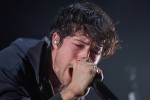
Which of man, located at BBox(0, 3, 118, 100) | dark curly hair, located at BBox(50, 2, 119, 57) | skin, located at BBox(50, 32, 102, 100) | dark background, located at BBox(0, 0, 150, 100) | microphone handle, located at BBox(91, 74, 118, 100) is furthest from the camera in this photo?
dark background, located at BBox(0, 0, 150, 100)

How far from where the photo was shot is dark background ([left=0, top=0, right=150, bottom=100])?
2.82 m

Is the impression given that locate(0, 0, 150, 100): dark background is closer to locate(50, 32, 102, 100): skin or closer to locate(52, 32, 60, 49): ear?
locate(52, 32, 60, 49): ear

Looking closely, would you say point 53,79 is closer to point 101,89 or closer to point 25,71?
point 25,71

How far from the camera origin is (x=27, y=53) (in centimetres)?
166

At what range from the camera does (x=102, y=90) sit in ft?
4.50

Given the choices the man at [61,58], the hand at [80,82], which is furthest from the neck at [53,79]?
the hand at [80,82]

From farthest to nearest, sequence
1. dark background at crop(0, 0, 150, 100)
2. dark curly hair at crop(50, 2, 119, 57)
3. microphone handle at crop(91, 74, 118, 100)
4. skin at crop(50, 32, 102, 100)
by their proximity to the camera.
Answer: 1. dark background at crop(0, 0, 150, 100)
2. dark curly hair at crop(50, 2, 119, 57)
3. skin at crop(50, 32, 102, 100)
4. microphone handle at crop(91, 74, 118, 100)

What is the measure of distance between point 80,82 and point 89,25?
1.46ft

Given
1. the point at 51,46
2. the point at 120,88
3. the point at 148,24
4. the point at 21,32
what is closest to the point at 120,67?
the point at 120,88

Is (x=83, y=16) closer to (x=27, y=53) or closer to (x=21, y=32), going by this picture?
(x=27, y=53)

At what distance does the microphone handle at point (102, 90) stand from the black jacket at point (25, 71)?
0.51ft

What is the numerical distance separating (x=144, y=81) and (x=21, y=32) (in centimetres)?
112

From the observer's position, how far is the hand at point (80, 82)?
4.55 feet

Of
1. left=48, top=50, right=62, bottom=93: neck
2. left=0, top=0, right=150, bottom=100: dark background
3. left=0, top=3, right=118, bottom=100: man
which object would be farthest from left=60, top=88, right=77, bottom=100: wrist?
left=0, top=0, right=150, bottom=100: dark background
